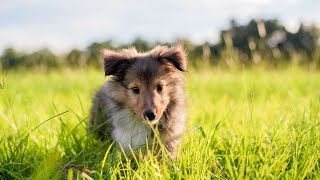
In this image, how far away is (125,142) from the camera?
4277mm

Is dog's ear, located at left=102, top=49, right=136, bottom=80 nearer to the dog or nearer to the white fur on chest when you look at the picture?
the dog

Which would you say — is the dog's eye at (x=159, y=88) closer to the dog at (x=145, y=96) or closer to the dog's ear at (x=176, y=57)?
the dog at (x=145, y=96)

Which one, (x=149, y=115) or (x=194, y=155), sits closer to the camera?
(x=194, y=155)

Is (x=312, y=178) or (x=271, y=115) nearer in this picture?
(x=312, y=178)

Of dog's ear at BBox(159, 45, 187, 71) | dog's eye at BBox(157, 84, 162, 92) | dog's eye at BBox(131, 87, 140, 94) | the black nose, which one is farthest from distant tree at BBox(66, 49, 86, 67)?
the black nose

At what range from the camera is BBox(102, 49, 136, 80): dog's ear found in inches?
174

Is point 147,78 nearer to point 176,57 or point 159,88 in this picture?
point 159,88

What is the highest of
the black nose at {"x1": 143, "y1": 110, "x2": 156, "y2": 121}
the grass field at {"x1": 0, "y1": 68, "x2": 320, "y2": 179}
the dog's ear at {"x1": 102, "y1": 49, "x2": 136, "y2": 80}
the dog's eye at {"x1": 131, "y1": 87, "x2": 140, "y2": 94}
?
the dog's ear at {"x1": 102, "y1": 49, "x2": 136, "y2": 80}

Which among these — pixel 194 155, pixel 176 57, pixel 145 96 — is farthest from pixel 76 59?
pixel 194 155

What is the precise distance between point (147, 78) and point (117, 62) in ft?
1.22

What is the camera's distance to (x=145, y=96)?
4184 millimetres

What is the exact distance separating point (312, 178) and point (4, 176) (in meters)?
2.62

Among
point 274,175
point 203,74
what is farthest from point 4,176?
point 203,74

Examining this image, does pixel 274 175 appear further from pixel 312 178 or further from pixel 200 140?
pixel 200 140
